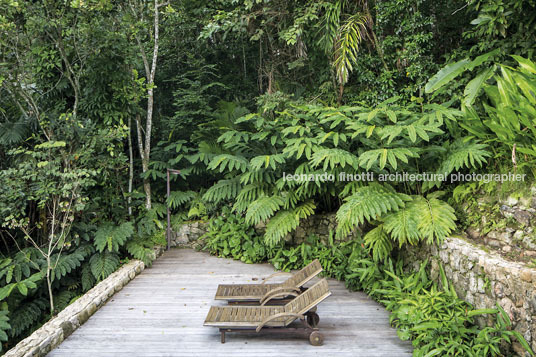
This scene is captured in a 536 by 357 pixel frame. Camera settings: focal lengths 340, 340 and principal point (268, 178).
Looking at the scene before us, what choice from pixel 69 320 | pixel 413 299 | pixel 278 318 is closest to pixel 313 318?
pixel 278 318

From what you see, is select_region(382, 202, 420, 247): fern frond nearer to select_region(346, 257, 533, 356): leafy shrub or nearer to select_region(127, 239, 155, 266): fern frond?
select_region(346, 257, 533, 356): leafy shrub

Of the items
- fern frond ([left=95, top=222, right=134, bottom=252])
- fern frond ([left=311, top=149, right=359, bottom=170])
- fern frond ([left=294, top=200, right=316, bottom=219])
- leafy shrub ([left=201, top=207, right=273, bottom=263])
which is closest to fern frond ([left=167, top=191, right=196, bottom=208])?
leafy shrub ([left=201, top=207, right=273, bottom=263])

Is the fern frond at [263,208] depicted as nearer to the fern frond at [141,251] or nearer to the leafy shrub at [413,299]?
the leafy shrub at [413,299]

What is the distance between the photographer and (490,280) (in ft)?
Result: 8.82

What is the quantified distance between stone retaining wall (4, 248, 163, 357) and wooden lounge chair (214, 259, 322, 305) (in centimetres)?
134

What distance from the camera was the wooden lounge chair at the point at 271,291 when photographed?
3.43 meters

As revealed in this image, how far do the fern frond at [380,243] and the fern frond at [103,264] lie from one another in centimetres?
350

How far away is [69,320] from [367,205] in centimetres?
308

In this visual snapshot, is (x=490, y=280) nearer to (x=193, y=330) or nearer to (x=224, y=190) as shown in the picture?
(x=193, y=330)

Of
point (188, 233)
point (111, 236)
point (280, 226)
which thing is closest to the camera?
point (280, 226)

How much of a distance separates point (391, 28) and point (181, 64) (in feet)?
A: 15.9

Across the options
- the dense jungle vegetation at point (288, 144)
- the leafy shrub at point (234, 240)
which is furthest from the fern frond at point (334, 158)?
the leafy shrub at point (234, 240)

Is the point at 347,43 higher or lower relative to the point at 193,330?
higher

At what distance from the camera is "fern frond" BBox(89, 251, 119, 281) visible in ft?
15.4
